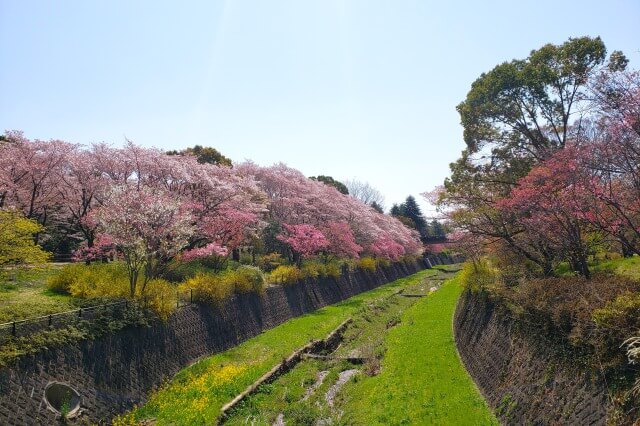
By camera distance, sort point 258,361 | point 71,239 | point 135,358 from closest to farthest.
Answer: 1. point 135,358
2. point 258,361
3. point 71,239

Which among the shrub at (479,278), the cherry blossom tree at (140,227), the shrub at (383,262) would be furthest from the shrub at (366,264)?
the cherry blossom tree at (140,227)

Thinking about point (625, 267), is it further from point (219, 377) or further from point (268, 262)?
point (268, 262)

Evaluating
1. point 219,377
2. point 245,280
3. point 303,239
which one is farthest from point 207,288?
point 303,239

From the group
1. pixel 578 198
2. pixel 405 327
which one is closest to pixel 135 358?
pixel 405 327

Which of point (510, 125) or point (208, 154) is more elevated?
point (208, 154)

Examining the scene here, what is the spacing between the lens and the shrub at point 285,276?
32459 millimetres

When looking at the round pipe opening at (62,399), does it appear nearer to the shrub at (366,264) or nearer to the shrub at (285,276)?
the shrub at (285,276)

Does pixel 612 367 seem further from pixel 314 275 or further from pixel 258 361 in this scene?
pixel 314 275

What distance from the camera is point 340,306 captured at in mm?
36625

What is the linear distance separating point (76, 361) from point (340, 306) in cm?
2531

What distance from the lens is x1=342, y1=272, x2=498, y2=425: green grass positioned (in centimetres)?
1227

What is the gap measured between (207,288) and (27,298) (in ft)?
29.0

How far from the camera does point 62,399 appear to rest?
41.4ft

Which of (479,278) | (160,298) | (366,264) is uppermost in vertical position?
(160,298)
